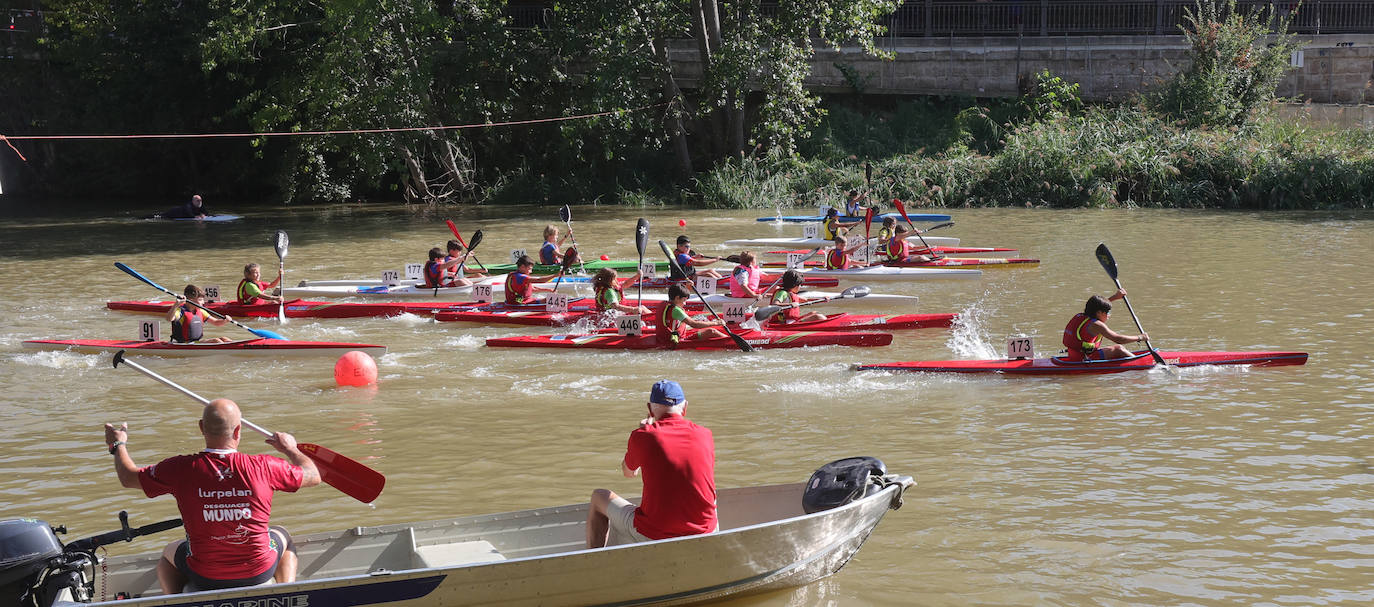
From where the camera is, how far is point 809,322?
39.4 feet

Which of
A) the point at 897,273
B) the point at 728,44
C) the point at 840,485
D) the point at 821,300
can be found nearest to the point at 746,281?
the point at 821,300

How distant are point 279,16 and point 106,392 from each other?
19185mm

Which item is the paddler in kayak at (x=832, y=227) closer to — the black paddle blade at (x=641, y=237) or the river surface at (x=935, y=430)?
the river surface at (x=935, y=430)

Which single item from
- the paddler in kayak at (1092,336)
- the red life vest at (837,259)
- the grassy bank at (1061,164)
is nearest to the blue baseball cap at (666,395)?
the paddler in kayak at (1092,336)

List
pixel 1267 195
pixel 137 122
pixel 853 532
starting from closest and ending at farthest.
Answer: pixel 853 532 < pixel 1267 195 < pixel 137 122

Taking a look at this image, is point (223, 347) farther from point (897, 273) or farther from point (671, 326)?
point (897, 273)

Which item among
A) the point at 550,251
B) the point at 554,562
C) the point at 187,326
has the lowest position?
the point at 554,562

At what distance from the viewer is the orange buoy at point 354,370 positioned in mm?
10289

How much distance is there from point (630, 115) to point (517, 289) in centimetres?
1476

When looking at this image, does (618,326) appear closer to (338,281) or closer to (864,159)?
(338,281)

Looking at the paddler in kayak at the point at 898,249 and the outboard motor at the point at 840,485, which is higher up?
the paddler in kayak at the point at 898,249

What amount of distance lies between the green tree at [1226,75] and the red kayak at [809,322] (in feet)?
56.4

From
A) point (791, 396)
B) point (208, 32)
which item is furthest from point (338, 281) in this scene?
point (208, 32)

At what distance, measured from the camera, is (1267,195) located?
24.3 metres
